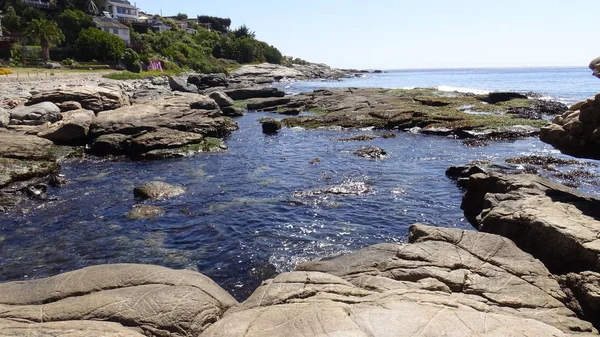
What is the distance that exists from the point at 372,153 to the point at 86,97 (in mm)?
24573

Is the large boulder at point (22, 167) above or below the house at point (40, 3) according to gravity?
below

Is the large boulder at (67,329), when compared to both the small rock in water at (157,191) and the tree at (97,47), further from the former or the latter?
the tree at (97,47)

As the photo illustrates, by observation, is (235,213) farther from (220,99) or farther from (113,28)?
(113,28)

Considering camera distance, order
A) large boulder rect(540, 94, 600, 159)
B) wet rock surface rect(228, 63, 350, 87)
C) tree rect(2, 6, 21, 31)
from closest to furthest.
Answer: large boulder rect(540, 94, 600, 159) → tree rect(2, 6, 21, 31) → wet rock surface rect(228, 63, 350, 87)

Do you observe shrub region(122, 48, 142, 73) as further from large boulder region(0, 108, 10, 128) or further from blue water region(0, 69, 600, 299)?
blue water region(0, 69, 600, 299)

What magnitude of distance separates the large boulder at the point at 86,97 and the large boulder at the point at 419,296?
30459mm

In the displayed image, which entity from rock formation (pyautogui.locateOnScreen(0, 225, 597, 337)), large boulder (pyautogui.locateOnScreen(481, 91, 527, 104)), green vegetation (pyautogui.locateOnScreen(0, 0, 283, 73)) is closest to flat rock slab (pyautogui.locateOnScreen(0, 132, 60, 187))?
rock formation (pyautogui.locateOnScreen(0, 225, 597, 337))

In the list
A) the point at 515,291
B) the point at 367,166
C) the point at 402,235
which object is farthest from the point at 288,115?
the point at 515,291

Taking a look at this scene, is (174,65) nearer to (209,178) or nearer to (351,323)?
(209,178)

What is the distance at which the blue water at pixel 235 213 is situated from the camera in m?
13.7

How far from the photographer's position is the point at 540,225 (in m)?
11.5

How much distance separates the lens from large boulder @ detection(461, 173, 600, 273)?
1049cm

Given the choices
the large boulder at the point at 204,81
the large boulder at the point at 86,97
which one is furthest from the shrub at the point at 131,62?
the large boulder at the point at 86,97

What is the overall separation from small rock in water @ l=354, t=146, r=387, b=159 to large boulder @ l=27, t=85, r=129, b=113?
22.2m
